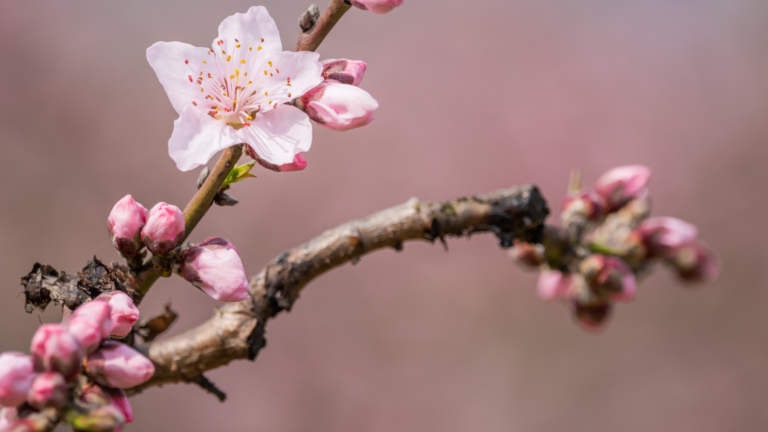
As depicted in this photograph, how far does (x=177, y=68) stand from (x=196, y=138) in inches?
2.5

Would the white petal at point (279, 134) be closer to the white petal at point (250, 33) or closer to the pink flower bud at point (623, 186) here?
the white petal at point (250, 33)

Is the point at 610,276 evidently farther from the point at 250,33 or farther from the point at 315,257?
the point at 250,33

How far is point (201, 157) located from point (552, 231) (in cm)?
47

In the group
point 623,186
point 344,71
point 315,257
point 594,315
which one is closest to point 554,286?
point 594,315

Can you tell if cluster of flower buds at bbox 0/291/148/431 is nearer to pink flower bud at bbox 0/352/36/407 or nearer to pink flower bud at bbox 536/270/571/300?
pink flower bud at bbox 0/352/36/407

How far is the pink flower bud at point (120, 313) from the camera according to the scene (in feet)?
1.07

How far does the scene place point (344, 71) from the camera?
40 cm

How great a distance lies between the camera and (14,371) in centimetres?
27

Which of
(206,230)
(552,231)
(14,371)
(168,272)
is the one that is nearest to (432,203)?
(552,231)

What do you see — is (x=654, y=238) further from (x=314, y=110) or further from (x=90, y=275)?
(x=90, y=275)

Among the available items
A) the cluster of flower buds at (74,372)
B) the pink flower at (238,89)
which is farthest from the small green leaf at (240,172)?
the cluster of flower buds at (74,372)

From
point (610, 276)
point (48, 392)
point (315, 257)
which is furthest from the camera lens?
point (610, 276)

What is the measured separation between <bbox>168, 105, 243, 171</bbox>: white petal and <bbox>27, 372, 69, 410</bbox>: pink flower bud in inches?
5.6

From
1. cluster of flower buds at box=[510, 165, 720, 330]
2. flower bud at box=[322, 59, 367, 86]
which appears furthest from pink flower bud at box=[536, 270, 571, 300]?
flower bud at box=[322, 59, 367, 86]
